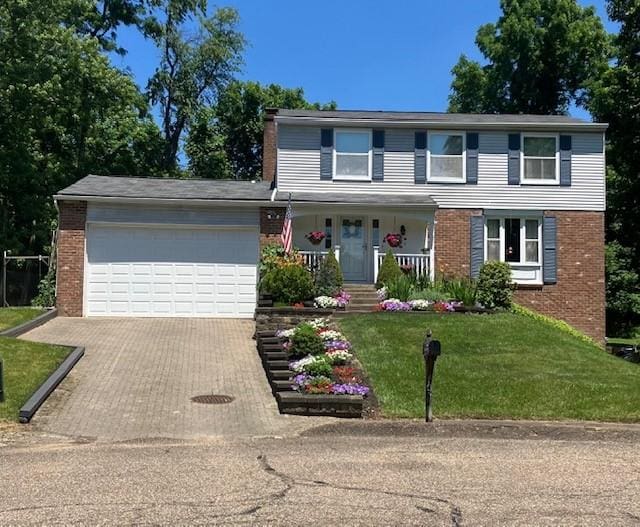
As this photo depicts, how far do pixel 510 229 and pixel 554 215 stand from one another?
136 centimetres

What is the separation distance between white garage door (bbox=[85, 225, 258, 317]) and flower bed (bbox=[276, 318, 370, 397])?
5.41 metres

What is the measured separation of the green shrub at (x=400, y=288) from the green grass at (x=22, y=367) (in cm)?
Answer: 794

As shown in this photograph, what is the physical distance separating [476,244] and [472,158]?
2.67 m

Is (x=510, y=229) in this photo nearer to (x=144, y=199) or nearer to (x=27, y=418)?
(x=144, y=199)

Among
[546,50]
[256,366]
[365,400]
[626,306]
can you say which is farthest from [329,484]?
[546,50]

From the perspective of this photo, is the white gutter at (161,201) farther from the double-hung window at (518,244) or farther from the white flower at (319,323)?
the double-hung window at (518,244)

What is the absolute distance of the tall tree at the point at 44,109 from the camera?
82.6ft

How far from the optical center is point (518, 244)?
20.4 meters

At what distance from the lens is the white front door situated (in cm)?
1988

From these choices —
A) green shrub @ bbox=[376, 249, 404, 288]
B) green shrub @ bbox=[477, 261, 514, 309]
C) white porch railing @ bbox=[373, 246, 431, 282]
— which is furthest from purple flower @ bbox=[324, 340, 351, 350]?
white porch railing @ bbox=[373, 246, 431, 282]

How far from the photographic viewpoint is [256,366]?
12.5 m

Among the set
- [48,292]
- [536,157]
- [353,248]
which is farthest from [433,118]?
[48,292]

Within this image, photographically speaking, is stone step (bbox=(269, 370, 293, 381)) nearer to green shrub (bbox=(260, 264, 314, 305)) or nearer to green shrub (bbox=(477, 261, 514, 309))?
green shrub (bbox=(260, 264, 314, 305))

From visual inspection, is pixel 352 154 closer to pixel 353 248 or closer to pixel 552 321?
pixel 353 248
